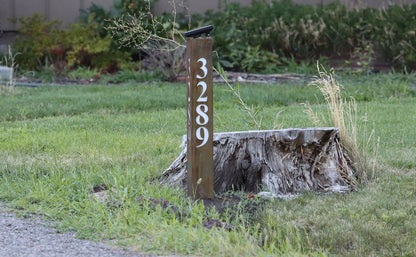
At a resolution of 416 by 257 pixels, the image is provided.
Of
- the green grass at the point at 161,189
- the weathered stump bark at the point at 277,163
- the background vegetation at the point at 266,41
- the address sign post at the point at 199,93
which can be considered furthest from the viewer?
the background vegetation at the point at 266,41

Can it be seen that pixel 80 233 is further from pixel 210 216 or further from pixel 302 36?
pixel 302 36

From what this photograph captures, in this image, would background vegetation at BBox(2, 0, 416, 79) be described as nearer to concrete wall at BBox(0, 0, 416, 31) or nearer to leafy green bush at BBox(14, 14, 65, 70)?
leafy green bush at BBox(14, 14, 65, 70)

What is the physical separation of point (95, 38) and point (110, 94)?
420cm

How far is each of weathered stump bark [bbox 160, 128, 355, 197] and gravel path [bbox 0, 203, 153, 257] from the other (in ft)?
4.54

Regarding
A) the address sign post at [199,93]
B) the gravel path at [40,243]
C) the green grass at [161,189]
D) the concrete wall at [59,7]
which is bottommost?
the gravel path at [40,243]

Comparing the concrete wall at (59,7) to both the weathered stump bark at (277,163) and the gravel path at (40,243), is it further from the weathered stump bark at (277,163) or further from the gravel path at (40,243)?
the gravel path at (40,243)

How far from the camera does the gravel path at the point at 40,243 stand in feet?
13.6

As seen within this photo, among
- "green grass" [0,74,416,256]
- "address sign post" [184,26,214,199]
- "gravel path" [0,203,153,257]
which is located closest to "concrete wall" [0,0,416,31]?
"green grass" [0,74,416,256]

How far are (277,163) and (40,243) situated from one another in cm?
220

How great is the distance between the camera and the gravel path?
414cm

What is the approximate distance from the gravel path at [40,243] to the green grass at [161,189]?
0.12m

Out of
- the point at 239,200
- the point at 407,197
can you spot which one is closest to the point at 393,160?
the point at 407,197

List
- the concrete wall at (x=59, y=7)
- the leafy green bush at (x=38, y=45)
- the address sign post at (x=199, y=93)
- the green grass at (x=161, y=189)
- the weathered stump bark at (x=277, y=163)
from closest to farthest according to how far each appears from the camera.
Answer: the green grass at (x=161, y=189), the address sign post at (x=199, y=93), the weathered stump bark at (x=277, y=163), the leafy green bush at (x=38, y=45), the concrete wall at (x=59, y=7)

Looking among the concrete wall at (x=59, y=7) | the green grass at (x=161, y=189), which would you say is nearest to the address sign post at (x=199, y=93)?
the green grass at (x=161, y=189)
